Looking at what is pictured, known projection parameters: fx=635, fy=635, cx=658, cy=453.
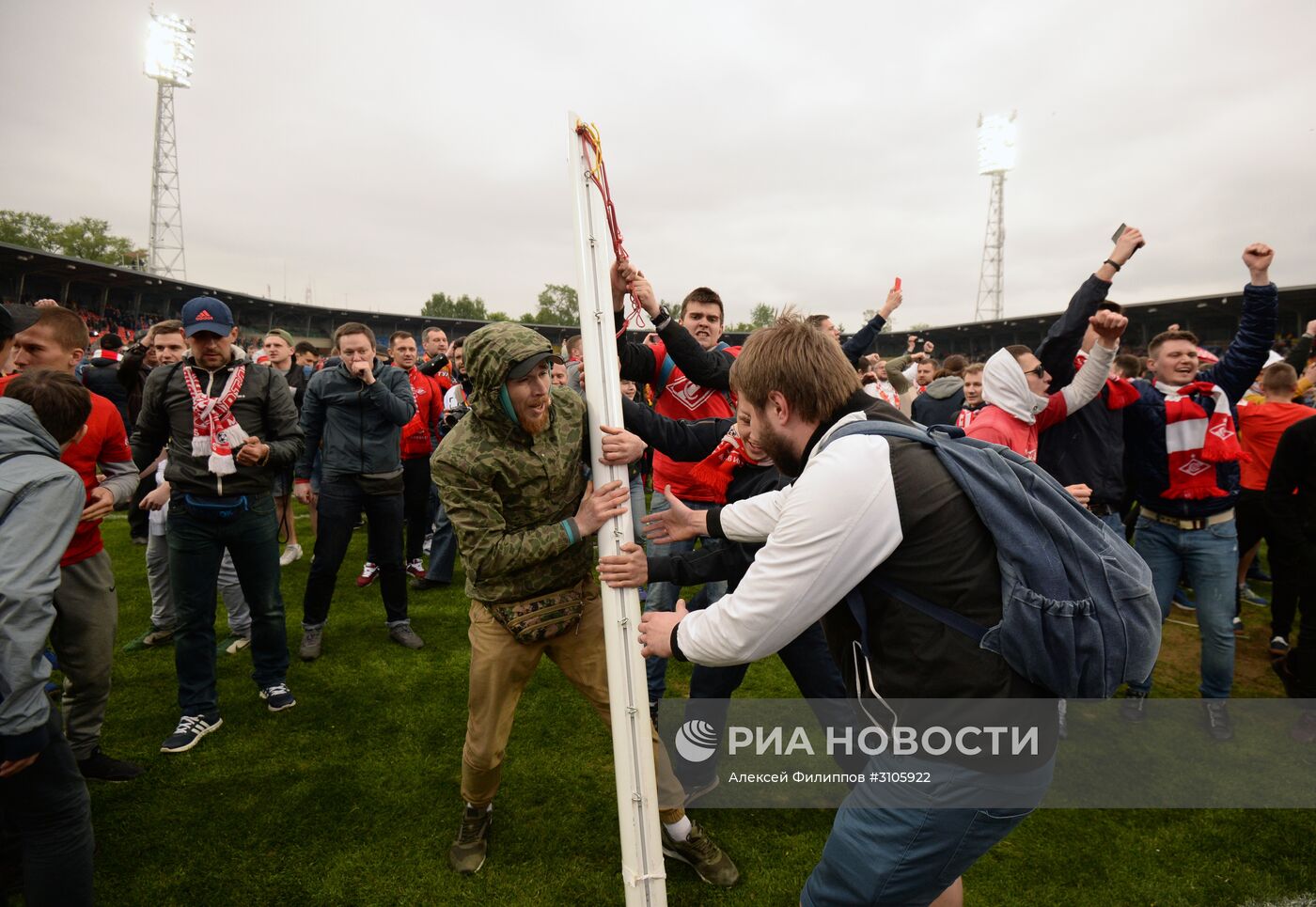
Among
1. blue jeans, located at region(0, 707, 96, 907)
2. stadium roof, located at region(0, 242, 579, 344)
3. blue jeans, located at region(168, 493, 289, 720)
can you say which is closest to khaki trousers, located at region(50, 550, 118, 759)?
blue jeans, located at region(168, 493, 289, 720)

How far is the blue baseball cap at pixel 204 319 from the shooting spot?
343 centimetres

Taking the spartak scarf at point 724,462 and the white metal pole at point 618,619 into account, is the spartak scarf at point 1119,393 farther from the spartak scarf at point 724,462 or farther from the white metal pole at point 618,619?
the white metal pole at point 618,619

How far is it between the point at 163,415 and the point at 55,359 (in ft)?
1.95

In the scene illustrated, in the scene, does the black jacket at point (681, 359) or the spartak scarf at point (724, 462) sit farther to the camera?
the black jacket at point (681, 359)

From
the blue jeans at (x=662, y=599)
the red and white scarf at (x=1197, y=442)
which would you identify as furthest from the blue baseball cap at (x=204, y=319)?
the red and white scarf at (x=1197, y=442)

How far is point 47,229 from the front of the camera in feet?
187

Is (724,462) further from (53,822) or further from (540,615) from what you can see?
(53,822)

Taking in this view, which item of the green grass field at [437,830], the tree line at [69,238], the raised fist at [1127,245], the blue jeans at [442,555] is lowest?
the green grass field at [437,830]

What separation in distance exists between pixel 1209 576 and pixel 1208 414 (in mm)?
928

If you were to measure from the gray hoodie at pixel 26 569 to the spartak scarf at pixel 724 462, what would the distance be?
225 centimetres

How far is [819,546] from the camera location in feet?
4.55

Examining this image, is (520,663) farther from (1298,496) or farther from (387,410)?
(1298,496)

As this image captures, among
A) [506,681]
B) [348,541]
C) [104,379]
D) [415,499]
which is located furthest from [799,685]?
[104,379]

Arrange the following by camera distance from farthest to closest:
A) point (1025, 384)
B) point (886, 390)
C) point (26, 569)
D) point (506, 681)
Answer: point (886, 390)
point (1025, 384)
point (506, 681)
point (26, 569)
